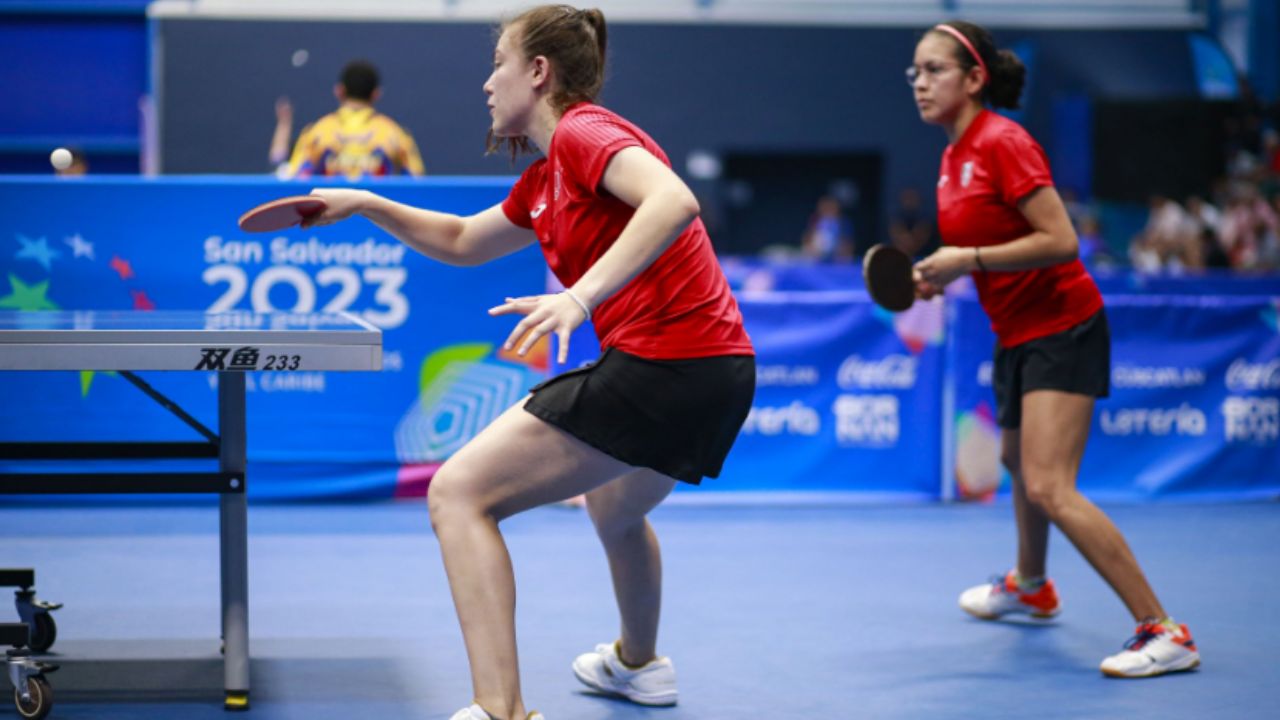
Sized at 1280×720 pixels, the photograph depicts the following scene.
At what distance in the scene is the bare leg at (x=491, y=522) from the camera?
2729mm

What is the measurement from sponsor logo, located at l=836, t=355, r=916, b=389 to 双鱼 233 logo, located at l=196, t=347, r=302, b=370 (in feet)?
13.3

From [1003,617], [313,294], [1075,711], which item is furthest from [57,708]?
[313,294]

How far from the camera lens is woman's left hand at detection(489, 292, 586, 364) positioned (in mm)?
2416

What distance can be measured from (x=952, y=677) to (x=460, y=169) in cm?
1306

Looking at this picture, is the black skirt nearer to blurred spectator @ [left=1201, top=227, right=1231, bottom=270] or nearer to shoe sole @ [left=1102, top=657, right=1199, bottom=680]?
shoe sole @ [left=1102, top=657, right=1199, bottom=680]

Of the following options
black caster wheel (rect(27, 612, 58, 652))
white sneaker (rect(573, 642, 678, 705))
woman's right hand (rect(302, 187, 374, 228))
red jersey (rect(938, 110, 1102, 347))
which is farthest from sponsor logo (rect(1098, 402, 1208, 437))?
black caster wheel (rect(27, 612, 58, 652))

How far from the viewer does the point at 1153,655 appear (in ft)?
12.3

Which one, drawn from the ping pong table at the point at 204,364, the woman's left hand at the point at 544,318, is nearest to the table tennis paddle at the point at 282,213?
the ping pong table at the point at 204,364

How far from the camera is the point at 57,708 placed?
130 inches

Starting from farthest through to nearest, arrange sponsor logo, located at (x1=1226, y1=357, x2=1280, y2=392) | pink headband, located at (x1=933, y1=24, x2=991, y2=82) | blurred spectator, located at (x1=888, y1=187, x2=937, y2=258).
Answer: blurred spectator, located at (x1=888, y1=187, x2=937, y2=258), sponsor logo, located at (x1=1226, y1=357, x2=1280, y2=392), pink headband, located at (x1=933, y1=24, x2=991, y2=82)

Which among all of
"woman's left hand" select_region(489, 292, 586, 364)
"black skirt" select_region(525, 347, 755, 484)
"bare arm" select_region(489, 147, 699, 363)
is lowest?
"black skirt" select_region(525, 347, 755, 484)

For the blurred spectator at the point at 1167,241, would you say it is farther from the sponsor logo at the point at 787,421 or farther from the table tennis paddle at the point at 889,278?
the table tennis paddle at the point at 889,278

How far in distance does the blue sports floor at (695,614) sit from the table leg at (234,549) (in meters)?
0.09

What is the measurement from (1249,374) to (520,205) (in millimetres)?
4735
